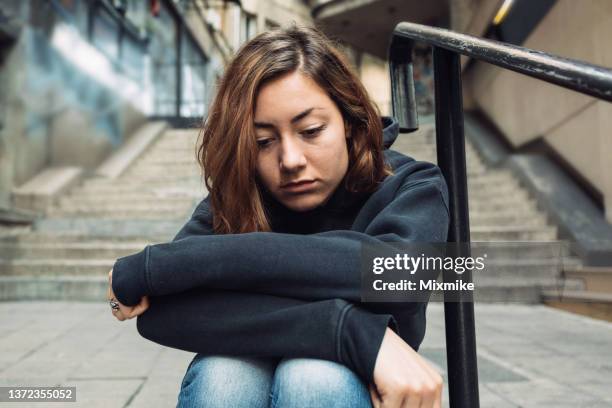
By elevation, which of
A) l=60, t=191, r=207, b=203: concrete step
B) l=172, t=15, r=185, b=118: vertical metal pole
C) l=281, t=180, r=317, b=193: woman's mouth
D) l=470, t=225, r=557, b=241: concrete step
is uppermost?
l=172, t=15, r=185, b=118: vertical metal pole

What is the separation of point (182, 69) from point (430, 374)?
47.2 feet

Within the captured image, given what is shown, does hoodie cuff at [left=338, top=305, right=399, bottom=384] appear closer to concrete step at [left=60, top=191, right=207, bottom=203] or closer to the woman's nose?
the woman's nose

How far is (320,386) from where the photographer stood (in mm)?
883

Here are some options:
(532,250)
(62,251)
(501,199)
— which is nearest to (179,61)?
(62,251)

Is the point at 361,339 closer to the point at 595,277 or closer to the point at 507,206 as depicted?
the point at 595,277

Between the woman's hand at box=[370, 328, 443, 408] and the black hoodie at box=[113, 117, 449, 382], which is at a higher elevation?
the black hoodie at box=[113, 117, 449, 382]

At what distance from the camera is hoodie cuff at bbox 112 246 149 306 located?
964 mm

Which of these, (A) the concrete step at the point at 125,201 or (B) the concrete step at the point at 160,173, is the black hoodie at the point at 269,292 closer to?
(A) the concrete step at the point at 125,201

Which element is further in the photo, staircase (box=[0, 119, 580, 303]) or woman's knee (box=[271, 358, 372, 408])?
staircase (box=[0, 119, 580, 303])

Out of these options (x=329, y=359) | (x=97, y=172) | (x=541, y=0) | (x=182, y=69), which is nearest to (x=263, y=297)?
(x=329, y=359)

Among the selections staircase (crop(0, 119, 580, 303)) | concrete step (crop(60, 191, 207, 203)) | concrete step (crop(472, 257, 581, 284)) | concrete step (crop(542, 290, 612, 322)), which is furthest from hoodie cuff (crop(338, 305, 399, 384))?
concrete step (crop(60, 191, 207, 203))

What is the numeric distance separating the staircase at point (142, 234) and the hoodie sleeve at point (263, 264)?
2.70 meters

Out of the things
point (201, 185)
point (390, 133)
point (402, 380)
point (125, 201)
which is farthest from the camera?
point (201, 185)

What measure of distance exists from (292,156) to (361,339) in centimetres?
Answer: 43
